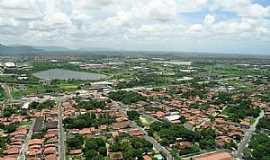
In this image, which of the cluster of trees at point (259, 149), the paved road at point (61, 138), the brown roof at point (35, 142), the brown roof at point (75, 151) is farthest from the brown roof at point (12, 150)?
the cluster of trees at point (259, 149)

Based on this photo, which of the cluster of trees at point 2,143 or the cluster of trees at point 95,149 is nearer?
the cluster of trees at point 95,149

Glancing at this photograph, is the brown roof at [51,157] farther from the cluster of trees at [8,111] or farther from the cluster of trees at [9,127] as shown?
the cluster of trees at [8,111]

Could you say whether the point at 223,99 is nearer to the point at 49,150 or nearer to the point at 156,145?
the point at 156,145

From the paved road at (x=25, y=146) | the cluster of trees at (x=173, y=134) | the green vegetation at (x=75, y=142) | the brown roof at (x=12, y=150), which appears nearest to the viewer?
the paved road at (x=25, y=146)

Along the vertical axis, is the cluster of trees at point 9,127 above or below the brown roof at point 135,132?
below

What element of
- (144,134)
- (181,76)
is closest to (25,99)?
(144,134)

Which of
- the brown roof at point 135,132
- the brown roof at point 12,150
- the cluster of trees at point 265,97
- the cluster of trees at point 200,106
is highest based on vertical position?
Result: the cluster of trees at point 265,97
